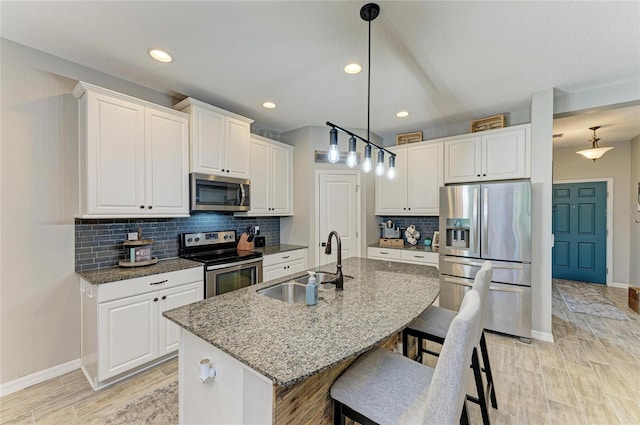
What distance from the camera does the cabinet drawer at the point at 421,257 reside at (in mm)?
3645

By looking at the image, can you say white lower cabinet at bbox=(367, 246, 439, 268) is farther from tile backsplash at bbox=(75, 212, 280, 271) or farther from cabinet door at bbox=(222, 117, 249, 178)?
cabinet door at bbox=(222, 117, 249, 178)

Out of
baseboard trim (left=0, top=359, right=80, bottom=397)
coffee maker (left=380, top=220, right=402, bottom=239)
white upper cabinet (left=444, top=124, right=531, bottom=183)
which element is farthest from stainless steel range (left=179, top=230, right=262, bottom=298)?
white upper cabinet (left=444, top=124, right=531, bottom=183)

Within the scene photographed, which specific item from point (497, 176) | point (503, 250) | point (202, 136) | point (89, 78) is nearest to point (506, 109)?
point (497, 176)

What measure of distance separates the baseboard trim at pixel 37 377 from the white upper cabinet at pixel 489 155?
4.50 m

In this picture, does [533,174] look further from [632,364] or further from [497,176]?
[632,364]

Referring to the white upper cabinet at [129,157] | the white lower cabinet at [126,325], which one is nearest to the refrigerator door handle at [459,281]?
the white lower cabinet at [126,325]

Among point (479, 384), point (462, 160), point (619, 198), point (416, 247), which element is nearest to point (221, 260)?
point (479, 384)

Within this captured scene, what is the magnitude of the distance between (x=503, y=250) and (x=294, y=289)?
2.46 meters

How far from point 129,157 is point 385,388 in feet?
8.71

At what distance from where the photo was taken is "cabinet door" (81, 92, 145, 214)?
7.25 ft

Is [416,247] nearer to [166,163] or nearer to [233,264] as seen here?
[233,264]

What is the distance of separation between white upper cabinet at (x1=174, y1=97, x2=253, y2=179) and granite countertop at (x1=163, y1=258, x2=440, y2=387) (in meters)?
1.70

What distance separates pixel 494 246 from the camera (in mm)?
3055

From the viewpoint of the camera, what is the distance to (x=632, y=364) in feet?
8.17
